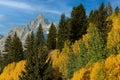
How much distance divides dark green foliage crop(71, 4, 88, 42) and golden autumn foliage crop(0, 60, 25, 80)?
20501mm

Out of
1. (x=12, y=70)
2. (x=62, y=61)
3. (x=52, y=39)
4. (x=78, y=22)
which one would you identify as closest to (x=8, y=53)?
(x=12, y=70)

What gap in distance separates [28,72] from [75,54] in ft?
184

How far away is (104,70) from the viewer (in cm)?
9112

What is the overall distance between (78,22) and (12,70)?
29.1 meters

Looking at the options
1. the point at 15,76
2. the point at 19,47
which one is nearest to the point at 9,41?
the point at 19,47

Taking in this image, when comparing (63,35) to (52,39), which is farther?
(52,39)

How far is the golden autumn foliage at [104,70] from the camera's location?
90.1m

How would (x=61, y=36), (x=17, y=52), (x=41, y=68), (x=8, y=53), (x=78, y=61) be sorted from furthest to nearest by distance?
(x=8, y=53) → (x=17, y=52) → (x=61, y=36) → (x=78, y=61) → (x=41, y=68)

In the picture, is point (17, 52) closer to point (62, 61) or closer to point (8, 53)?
point (8, 53)

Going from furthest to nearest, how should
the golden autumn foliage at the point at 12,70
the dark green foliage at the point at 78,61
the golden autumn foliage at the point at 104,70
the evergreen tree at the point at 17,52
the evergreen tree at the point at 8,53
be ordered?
the evergreen tree at the point at 8,53 < the evergreen tree at the point at 17,52 < the golden autumn foliage at the point at 12,70 < the dark green foliage at the point at 78,61 < the golden autumn foliage at the point at 104,70

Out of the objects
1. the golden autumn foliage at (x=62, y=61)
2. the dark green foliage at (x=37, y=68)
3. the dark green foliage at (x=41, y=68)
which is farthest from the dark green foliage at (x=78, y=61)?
the dark green foliage at (x=41, y=68)

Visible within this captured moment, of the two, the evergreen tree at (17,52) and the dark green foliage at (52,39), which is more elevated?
the dark green foliage at (52,39)

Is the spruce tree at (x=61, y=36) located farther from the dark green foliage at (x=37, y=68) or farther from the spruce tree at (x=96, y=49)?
the dark green foliage at (x=37, y=68)

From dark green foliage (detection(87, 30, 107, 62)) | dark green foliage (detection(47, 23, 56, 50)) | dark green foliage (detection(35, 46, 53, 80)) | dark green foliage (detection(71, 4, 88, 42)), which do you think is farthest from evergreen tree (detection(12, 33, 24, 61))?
dark green foliage (detection(35, 46, 53, 80))
